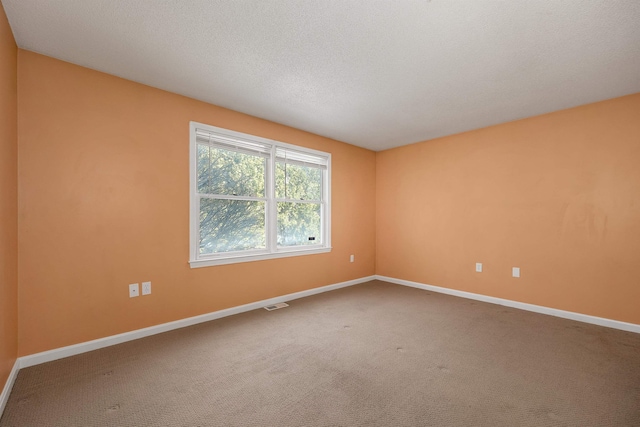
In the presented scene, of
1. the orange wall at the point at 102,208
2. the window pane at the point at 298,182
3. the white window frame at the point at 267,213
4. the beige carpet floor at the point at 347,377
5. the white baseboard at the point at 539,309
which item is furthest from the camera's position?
the window pane at the point at 298,182

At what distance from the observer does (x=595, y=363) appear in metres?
2.34

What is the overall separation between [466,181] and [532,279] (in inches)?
62.2

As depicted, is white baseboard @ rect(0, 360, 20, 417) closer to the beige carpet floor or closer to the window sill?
the beige carpet floor

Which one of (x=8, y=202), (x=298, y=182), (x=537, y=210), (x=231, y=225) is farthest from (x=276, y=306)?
(x=537, y=210)

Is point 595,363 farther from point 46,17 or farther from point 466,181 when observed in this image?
point 46,17

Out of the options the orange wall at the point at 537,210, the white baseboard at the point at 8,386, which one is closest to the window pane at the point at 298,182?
the orange wall at the point at 537,210

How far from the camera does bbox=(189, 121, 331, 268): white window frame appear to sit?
3.18 metres

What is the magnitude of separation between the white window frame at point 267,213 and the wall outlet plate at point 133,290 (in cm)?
54

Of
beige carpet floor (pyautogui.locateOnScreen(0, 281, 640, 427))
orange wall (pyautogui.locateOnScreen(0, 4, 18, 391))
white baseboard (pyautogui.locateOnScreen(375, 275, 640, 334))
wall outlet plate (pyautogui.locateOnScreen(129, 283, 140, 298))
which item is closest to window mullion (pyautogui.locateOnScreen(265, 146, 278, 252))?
beige carpet floor (pyautogui.locateOnScreen(0, 281, 640, 427))

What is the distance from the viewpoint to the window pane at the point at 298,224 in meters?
4.13

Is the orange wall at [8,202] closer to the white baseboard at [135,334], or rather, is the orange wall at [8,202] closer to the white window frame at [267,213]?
the white baseboard at [135,334]

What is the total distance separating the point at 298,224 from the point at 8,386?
3184 millimetres

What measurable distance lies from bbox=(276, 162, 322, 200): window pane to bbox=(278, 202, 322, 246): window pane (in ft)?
0.45

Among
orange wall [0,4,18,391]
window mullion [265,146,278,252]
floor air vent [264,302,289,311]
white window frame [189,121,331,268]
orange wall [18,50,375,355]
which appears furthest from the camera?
window mullion [265,146,278,252]
